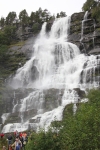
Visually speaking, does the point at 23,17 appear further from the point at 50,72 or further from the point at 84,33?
the point at 50,72

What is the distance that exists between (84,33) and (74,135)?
51.8m

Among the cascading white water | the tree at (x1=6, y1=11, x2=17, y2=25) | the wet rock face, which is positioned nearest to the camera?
the cascading white water

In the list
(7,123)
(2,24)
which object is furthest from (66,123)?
(2,24)

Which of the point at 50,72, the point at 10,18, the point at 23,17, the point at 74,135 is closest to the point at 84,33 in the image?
the point at 50,72

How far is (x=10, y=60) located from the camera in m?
65.1

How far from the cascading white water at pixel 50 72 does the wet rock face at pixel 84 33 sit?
1.74m

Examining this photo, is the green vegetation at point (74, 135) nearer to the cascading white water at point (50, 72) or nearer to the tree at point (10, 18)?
the cascading white water at point (50, 72)

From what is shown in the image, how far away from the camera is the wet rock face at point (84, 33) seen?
60612mm

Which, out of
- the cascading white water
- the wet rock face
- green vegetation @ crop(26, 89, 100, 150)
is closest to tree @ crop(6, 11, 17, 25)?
the cascading white water

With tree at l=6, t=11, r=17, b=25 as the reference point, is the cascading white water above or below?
below

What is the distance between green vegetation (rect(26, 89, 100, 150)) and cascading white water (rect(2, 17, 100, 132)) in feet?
58.7

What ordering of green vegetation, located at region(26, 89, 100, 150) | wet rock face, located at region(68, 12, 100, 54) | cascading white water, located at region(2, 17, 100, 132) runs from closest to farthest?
1. green vegetation, located at region(26, 89, 100, 150)
2. cascading white water, located at region(2, 17, 100, 132)
3. wet rock face, located at region(68, 12, 100, 54)

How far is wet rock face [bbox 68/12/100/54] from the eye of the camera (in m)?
60.6

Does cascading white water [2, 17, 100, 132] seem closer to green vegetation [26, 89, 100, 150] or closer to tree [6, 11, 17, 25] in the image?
green vegetation [26, 89, 100, 150]
